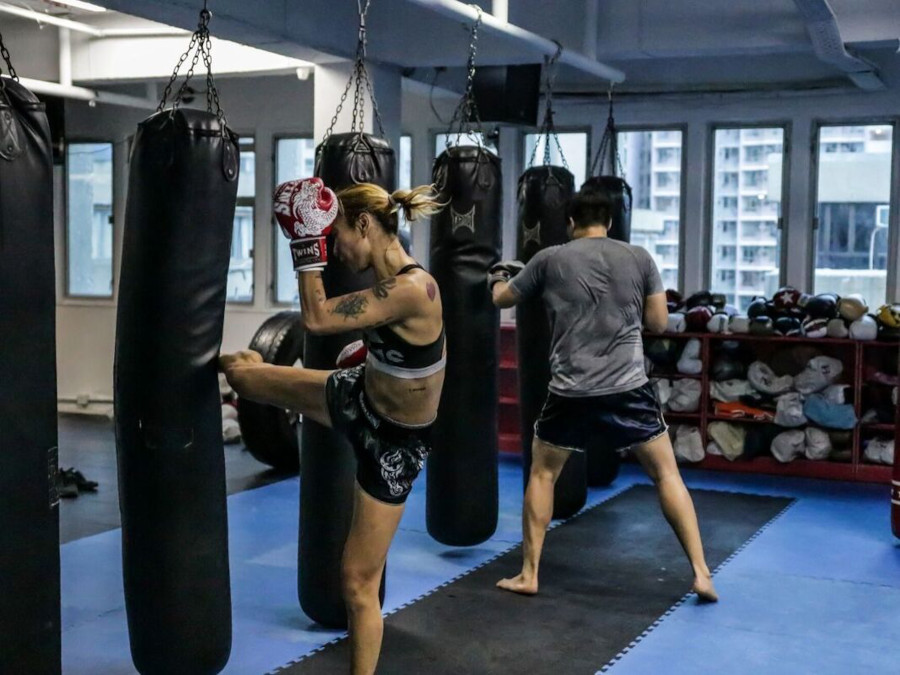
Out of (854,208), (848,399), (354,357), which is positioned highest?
(854,208)

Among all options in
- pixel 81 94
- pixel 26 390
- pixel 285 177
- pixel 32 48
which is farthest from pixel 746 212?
pixel 26 390

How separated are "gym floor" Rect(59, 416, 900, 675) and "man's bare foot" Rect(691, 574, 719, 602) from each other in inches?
2.1

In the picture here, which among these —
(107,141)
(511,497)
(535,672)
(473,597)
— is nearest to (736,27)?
(511,497)

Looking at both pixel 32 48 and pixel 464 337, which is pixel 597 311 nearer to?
pixel 464 337

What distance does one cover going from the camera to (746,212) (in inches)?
299

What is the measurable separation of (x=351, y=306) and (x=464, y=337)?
169 centimetres

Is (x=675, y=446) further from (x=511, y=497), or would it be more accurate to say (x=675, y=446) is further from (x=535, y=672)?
(x=535, y=672)

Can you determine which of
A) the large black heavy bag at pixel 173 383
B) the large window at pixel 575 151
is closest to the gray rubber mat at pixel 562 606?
the large black heavy bag at pixel 173 383

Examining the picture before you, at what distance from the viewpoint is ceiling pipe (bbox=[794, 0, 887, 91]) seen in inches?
189

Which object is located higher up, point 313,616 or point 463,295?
point 463,295

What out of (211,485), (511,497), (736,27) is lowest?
(511,497)

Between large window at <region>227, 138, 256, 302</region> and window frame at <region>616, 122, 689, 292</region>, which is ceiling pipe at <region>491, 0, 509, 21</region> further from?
large window at <region>227, 138, 256, 302</region>

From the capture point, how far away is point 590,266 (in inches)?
161

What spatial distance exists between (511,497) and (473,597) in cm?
194
